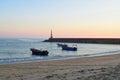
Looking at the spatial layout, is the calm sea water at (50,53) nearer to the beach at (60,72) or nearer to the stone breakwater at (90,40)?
the beach at (60,72)

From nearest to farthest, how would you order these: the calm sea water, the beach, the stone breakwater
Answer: the beach, the calm sea water, the stone breakwater

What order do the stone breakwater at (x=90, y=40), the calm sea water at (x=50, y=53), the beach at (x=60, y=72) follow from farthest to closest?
the stone breakwater at (x=90, y=40) → the calm sea water at (x=50, y=53) → the beach at (x=60, y=72)

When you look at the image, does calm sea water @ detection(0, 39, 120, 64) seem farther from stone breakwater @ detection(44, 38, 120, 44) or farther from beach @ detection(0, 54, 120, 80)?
stone breakwater @ detection(44, 38, 120, 44)

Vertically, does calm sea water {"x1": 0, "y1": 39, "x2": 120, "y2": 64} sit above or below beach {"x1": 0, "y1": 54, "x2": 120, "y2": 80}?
below

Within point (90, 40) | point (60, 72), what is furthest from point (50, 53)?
point (90, 40)

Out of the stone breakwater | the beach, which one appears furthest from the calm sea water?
the stone breakwater

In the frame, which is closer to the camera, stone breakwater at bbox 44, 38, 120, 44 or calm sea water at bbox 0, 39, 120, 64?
calm sea water at bbox 0, 39, 120, 64

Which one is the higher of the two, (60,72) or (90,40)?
(60,72)

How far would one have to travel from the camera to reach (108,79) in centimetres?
1047

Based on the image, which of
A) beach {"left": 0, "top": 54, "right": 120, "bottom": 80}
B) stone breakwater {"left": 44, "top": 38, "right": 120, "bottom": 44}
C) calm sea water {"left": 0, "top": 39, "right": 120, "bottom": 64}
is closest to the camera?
beach {"left": 0, "top": 54, "right": 120, "bottom": 80}

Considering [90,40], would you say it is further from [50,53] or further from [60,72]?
[60,72]

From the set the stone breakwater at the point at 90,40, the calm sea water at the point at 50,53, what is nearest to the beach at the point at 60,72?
the calm sea water at the point at 50,53

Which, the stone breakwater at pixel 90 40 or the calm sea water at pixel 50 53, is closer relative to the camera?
the calm sea water at pixel 50 53

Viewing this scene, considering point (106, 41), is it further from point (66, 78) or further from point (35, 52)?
point (66, 78)
